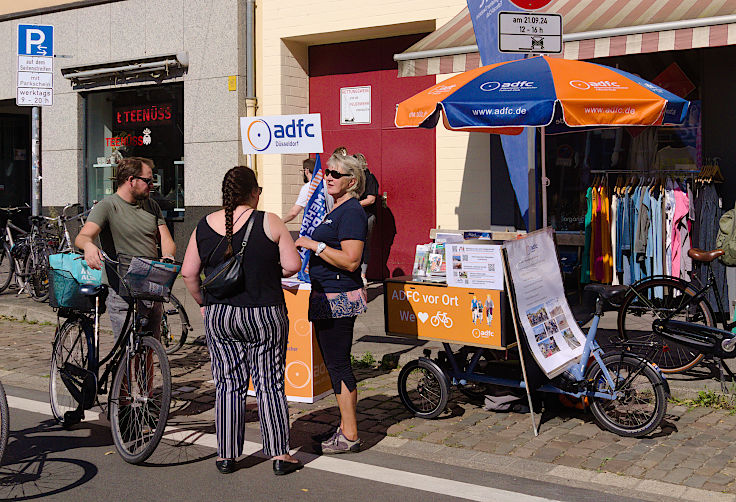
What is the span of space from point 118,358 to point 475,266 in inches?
98.9

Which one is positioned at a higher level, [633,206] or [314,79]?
[314,79]

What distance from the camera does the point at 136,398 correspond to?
5691 millimetres

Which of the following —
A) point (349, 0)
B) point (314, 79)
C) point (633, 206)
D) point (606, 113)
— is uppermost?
point (349, 0)

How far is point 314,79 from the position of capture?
46.4ft

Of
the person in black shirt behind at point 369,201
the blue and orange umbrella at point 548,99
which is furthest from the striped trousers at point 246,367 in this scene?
the person in black shirt behind at point 369,201

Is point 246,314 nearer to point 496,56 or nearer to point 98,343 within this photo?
point 98,343

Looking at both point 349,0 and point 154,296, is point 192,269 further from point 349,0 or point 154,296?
point 349,0

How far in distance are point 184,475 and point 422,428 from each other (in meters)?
1.79

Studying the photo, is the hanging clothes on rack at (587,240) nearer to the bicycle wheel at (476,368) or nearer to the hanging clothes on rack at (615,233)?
the hanging clothes on rack at (615,233)

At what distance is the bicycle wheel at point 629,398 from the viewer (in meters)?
5.93

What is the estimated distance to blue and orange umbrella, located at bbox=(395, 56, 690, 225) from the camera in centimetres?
680

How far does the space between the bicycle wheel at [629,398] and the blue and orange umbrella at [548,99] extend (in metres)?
1.83

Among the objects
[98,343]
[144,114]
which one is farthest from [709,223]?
[144,114]

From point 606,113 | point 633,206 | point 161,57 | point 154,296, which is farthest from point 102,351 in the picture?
point 161,57
